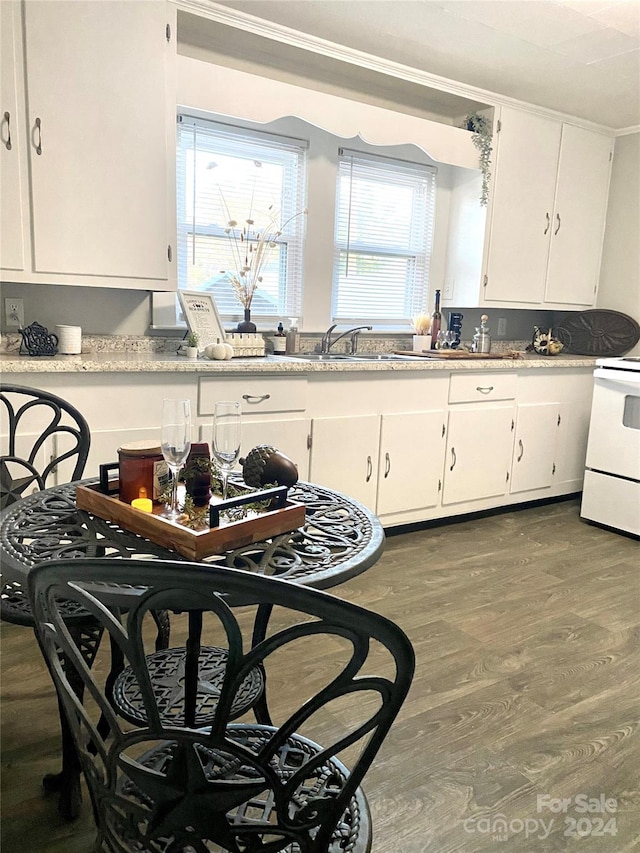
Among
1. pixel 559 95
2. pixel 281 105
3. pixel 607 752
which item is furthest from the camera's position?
pixel 559 95

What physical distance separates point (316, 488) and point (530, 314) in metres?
3.64

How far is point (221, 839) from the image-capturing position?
2.95 ft

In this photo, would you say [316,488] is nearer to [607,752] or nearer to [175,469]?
[175,469]

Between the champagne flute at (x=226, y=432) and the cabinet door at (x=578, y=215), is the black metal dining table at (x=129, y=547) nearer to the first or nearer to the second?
the champagne flute at (x=226, y=432)

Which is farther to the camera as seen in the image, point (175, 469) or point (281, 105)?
point (281, 105)

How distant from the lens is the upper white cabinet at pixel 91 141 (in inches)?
99.0

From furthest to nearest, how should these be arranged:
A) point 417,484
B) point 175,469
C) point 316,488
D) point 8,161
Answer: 1. point 417,484
2. point 8,161
3. point 316,488
4. point 175,469

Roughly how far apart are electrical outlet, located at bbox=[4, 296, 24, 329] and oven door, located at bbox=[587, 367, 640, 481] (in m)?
3.11

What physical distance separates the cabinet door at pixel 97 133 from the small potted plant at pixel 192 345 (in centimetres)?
38

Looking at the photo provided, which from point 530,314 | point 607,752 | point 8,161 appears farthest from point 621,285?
point 8,161

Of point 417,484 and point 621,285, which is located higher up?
point 621,285

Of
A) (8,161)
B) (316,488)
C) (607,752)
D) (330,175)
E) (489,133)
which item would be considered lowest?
(607,752)

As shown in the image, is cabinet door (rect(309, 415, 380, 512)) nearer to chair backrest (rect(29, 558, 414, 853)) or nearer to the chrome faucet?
the chrome faucet

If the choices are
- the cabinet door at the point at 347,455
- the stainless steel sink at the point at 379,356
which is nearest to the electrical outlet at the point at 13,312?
the cabinet door at the point at 347,455
